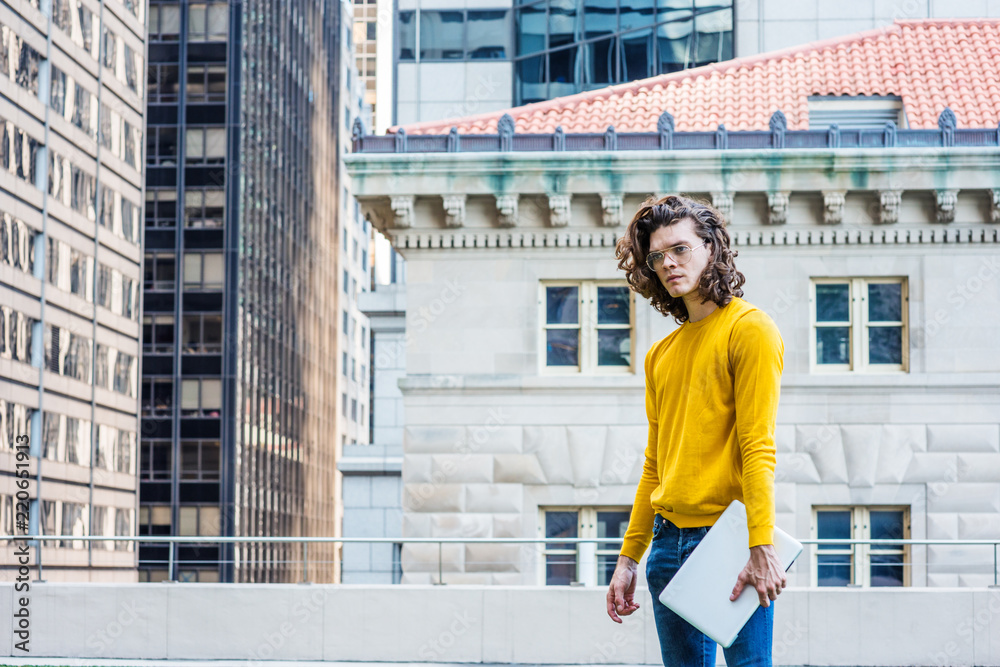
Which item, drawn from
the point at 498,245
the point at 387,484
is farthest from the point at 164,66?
the point at 498,245

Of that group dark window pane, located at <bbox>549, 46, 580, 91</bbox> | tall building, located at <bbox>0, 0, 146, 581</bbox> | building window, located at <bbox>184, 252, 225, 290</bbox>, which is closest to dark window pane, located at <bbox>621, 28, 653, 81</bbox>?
dark window pane, located at <bbox>549, 46, 580, 91</bbox>

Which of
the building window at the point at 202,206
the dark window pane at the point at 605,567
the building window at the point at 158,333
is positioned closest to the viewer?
the dark window pane at the point at 605,567

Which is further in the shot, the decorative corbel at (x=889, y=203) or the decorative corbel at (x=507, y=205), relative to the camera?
the decorative corbel at (x=507, y=205)

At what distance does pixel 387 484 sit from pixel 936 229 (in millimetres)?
15009

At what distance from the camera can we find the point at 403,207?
20812mm

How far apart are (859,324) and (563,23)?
14155 mm

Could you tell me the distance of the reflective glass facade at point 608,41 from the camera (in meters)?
29.9

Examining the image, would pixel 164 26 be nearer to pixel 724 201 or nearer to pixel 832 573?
pixel 724 201

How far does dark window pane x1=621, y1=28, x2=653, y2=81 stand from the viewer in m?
31.2

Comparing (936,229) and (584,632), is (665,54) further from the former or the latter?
(584,632)

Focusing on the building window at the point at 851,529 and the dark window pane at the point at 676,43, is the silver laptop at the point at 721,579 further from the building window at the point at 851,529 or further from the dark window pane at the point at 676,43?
the dark window pane at the point at 676,43

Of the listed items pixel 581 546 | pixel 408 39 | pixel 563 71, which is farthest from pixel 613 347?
pixel 408 39

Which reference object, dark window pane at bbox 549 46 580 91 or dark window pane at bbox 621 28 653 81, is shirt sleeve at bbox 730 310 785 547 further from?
dark window pane at bbox 549 46 580 91

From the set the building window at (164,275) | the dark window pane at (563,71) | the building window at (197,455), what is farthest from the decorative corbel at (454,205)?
the building window at (164,275)
